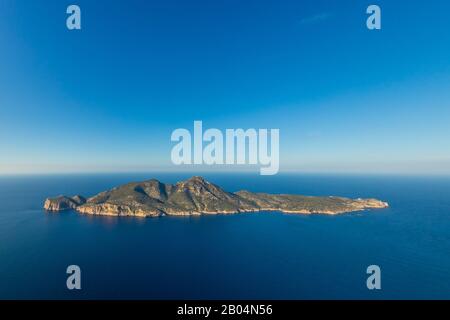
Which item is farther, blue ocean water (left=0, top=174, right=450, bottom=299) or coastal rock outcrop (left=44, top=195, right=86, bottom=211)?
coastal rock outcrop (left=44, top=195, right=86, bottom=211)

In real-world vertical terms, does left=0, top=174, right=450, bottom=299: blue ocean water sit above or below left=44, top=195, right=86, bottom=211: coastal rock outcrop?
below

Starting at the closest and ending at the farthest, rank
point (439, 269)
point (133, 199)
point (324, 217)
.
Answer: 1. point (439, 269)
2. point (324, 217)
3. point (133, 199)

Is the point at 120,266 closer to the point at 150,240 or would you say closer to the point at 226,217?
the point at 150,240

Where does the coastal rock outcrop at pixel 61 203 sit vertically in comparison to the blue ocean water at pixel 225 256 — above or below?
above

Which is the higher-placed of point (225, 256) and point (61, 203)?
point (61, 203)

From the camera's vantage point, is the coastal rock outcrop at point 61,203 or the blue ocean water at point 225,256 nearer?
the blue ocean water at point 225,256


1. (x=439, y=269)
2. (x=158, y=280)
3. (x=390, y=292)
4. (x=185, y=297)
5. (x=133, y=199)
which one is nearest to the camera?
(x=185, y=297)
